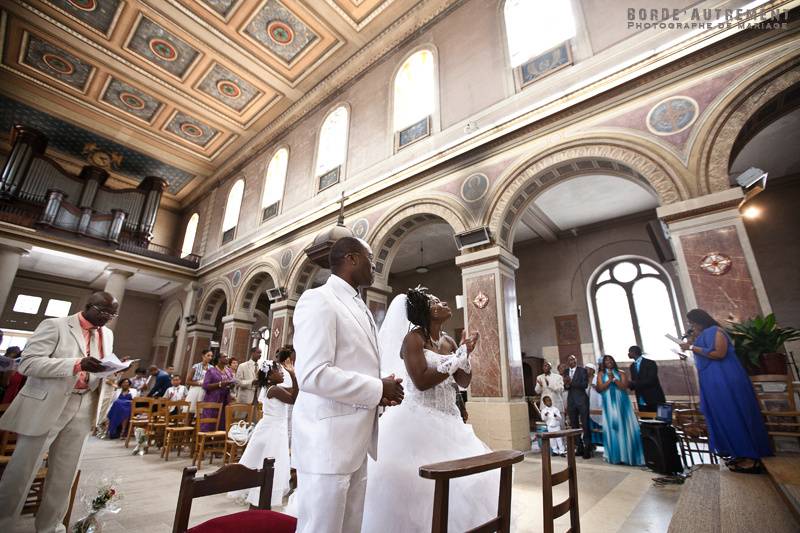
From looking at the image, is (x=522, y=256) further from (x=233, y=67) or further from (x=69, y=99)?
(x=69, y=99)

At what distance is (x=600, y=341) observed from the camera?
9867 millimetres

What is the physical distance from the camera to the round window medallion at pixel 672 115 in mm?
4965

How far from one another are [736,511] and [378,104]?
380 inches

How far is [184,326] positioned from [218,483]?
14424 mm

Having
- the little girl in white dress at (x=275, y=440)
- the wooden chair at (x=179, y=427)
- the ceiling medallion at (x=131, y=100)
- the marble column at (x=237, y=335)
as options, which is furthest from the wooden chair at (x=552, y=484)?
the ceiling medallion at (x=131, y=100)

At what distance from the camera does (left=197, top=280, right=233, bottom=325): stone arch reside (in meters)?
13.1

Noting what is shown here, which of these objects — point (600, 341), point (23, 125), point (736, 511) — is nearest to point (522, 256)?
point (600, 341)

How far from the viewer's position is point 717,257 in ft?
14.3

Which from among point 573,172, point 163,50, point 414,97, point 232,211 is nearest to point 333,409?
point 573,172

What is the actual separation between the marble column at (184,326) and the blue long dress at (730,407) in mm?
14396

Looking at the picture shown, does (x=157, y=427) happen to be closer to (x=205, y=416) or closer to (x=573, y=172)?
(x=205, y=416)

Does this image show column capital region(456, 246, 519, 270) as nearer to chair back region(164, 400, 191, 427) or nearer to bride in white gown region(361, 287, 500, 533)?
bride in white gown region(361, 287, 500, 533)

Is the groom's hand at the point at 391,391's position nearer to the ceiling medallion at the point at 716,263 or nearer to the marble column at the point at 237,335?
the ceiling medallion at the point at 716,263

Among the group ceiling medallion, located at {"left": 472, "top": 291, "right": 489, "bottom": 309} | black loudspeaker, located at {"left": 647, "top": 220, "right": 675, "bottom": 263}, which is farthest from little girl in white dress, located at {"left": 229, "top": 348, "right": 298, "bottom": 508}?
black loudspeaker, located at {"left": 647, "top": 220, "right": 675, "bottom": 263}
